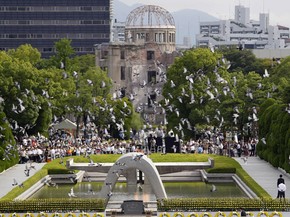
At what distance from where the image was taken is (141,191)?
224ft

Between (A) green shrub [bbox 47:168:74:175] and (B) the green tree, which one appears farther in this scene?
(B) the green tree

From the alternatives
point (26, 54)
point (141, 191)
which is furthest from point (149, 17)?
point (141, 191)

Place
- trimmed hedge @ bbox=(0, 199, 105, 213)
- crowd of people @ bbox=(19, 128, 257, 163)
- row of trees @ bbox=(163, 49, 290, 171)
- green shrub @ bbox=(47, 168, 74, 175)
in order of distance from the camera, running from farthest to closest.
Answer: row of trees @ bbox=(163, 49, 290, 171) → crowd of people @ bbox=(19, 128, 257, 163) → green shrub @ bbox=(47, 168, 74, 175) → trimmed hedge @ bbox=(0, 199, 105, 213)

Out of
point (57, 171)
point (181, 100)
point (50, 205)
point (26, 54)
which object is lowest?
point (57, 171)

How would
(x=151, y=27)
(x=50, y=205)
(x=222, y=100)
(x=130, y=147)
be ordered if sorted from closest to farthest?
1. (x=50, y=205)
2. (x=130, y=147)
3. (x=222, y=100)
4. (x=151, y=27)

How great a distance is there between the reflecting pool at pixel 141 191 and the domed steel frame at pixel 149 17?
8011 cm

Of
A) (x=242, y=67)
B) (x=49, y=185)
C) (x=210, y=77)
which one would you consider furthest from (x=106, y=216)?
(x=242, y=67)

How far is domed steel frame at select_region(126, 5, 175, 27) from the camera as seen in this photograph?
502 feet

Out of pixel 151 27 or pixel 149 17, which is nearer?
pixel 151 27

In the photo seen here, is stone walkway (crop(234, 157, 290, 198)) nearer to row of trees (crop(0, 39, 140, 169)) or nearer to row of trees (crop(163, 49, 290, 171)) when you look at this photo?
row of trees (crop(163, 49, 290, 171))

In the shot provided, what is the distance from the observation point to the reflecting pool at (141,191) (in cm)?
6456

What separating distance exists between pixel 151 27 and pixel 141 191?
85372mm

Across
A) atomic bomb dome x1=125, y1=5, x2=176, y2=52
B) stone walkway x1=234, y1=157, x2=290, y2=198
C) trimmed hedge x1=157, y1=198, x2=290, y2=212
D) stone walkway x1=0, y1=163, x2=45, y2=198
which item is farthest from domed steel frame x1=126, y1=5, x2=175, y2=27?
trimmed hedge x1=157, y1=198, x2=290, y2=212

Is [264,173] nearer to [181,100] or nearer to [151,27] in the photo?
[181,100]
